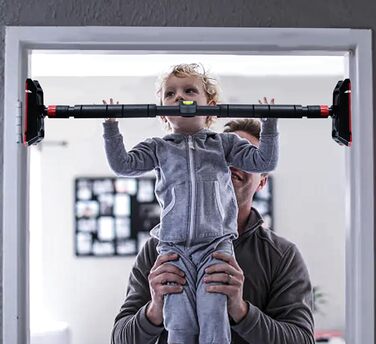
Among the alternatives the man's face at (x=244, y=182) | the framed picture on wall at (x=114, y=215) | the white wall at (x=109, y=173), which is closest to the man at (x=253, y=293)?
the man's face at (x=244, y=182)

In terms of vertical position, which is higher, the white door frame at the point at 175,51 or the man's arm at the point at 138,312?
the white door frame at the point at 175,51

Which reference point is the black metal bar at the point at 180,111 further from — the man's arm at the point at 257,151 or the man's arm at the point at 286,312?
the man's arm at the point at 286,312

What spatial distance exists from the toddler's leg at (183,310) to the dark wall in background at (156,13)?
39cm

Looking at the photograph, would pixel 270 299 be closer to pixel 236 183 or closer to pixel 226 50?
pixel 236 183

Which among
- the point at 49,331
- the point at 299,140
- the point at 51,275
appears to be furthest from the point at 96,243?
the point at 299,140

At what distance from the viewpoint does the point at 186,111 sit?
1124 mm

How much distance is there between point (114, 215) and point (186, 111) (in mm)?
3377

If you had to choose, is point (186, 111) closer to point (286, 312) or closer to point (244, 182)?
point (244, 182)

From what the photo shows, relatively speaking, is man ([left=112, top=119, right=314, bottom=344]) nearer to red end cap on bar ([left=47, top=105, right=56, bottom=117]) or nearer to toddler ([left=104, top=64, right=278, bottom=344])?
toddler ([left=104, top=64, right=278, bottom=344])

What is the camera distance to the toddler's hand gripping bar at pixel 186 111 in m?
1.13

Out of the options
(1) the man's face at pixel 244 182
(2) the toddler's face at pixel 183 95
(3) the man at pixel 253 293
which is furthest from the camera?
(1) the man's face at pixel 244 182

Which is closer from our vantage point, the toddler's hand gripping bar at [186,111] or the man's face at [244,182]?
the toddler's hand gripping bar at [186,111]

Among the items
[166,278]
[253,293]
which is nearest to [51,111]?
[166,278]

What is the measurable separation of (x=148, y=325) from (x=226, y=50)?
582mm
